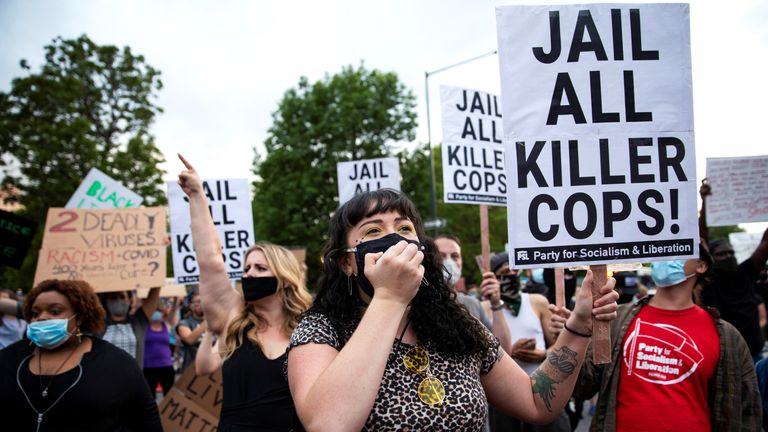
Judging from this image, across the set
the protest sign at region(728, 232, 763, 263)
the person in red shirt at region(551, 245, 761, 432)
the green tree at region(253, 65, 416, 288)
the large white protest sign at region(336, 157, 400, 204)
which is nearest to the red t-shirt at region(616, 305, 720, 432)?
the person in red shirt at region(551, 245, 761, 432)

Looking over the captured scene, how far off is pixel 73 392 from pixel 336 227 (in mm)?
2150

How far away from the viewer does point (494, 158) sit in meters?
6.61

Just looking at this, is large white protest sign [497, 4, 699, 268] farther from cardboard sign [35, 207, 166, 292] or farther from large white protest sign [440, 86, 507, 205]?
cardboard sign [35, 207, 166, 292]

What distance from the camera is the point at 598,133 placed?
9.05 feet

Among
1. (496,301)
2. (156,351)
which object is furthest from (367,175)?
(496,301)

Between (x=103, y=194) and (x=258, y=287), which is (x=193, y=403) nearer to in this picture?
(x=258, y=287)

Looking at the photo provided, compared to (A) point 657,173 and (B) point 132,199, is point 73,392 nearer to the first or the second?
(A) point 657,173

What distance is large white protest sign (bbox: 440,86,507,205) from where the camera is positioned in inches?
247

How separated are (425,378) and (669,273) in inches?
86.1

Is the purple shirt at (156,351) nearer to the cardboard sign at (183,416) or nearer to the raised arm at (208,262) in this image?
the cardboard sign at (183,416)

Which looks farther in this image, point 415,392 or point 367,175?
point 367,175

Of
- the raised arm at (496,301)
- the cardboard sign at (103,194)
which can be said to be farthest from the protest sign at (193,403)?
the cardboard sign at (103,194)

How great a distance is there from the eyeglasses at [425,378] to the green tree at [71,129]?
26.0 meters

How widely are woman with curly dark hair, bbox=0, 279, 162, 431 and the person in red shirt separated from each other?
275cm
